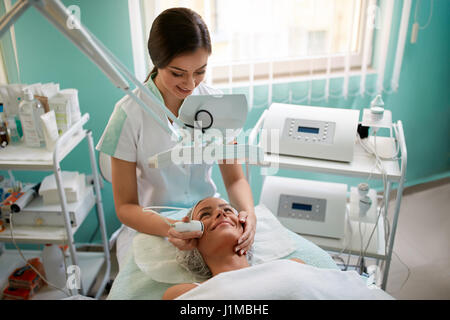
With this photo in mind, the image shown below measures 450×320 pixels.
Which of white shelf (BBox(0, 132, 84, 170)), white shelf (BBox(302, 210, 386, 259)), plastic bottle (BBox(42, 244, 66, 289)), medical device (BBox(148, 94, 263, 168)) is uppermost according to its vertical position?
medical device (BBox(148, 94, 263, 168))

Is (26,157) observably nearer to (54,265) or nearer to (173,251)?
(54,265)

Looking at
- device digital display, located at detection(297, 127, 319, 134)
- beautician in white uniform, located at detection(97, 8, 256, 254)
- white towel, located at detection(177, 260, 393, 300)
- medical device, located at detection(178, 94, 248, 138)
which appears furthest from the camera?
device digital display, located at detection(297, 127, 319, 134)

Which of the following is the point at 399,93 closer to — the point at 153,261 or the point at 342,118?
the point at 342,118

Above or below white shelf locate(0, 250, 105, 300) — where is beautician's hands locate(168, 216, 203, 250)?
above

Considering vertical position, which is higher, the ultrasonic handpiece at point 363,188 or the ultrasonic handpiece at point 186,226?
the ultrasonic handpiece at point 186,226

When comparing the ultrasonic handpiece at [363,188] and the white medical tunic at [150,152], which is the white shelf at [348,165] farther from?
the white medical tunic at [150,152]

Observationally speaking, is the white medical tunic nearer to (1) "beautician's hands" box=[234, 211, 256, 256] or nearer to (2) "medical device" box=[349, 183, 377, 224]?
(1) "beautician's hands" box=[234, 211, 256, 256]

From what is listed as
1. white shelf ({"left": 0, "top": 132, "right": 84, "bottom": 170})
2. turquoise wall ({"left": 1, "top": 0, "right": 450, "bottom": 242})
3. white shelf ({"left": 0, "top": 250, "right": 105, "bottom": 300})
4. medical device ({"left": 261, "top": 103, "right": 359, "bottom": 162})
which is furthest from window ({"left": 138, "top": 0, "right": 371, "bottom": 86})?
white shelf ({"left": 0, "top": 250, "right": 105, "bottom": 300})

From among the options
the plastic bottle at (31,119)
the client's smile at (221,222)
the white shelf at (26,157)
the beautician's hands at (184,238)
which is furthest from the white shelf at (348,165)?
the plastic bottle at (31,119)

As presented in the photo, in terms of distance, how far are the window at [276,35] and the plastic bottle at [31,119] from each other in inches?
26.0

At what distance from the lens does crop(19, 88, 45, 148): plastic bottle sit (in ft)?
5.49

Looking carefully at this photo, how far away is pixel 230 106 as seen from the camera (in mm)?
894

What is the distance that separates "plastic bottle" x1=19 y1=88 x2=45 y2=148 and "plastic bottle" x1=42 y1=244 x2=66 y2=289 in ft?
1.91

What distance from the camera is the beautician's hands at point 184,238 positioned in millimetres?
1245
